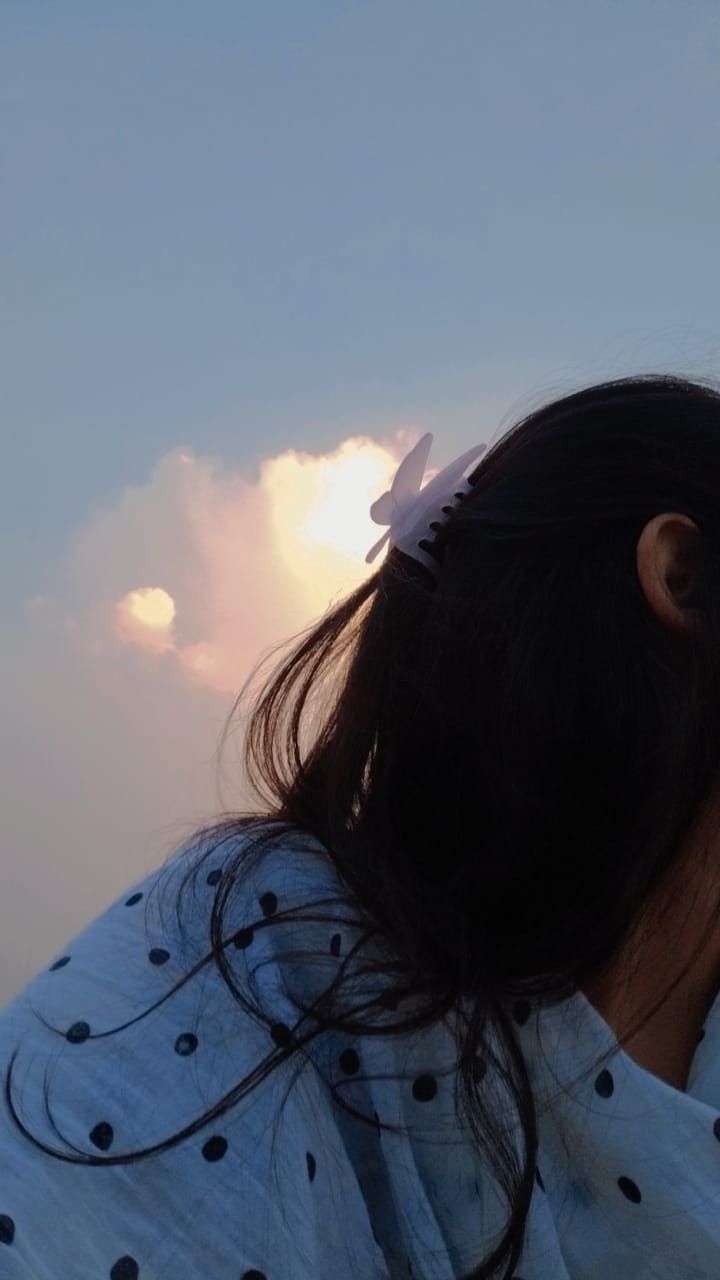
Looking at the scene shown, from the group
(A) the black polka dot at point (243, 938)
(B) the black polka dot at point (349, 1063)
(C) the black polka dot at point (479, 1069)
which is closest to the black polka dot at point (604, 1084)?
(C) the black polka dot at point (479, 1069)

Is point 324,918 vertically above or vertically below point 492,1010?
above

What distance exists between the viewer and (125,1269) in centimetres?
76

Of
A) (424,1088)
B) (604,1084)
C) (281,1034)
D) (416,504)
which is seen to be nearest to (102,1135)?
(281,1034)

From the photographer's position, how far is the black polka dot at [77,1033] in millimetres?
844

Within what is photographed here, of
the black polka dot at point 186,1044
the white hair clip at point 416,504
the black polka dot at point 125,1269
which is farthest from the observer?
the white hair clip at point 416,504

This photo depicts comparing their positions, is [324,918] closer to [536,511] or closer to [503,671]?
[503,671]

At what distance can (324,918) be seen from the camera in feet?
3.18

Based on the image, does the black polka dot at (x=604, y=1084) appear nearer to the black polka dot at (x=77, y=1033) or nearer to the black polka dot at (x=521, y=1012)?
the black polka dot at (x=521, y=1012)

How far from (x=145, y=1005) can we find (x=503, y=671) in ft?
1.37

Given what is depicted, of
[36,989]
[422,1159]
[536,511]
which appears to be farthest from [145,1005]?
[536,511]

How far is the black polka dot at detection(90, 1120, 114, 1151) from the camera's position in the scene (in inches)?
31.1

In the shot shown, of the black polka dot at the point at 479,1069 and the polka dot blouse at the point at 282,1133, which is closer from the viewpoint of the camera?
the polka dot blouse at the point at 282,1133

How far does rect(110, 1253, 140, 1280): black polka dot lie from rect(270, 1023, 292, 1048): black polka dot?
0.19 meters

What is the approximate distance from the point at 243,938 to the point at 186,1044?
113 millimetres
